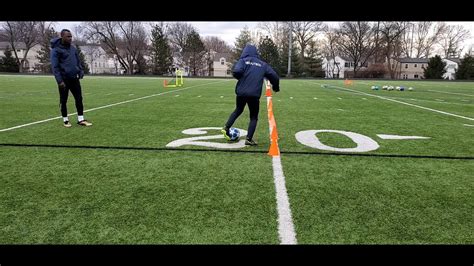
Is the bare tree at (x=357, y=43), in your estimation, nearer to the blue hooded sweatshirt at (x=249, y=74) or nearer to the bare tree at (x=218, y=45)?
the bare tree at (x=218, y=45)

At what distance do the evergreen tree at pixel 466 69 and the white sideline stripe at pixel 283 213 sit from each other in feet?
217

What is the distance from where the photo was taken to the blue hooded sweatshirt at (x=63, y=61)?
7398 mm

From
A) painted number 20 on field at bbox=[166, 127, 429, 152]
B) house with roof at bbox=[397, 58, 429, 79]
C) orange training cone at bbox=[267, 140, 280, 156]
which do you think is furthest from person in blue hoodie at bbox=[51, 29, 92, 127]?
house with roof at bbox=[397, 58, 429, 79]

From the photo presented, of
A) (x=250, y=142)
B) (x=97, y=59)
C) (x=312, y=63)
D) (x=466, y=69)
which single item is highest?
(x=97, y=59)

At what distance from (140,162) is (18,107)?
883cm

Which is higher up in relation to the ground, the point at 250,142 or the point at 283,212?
the point at 250,142

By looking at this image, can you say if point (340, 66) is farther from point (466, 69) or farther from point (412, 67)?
point (466, 69)

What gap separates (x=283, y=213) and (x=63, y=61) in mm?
6638

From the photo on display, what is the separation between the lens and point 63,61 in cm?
752

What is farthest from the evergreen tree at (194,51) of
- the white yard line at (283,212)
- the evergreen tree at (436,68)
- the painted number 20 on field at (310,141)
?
the white yard line at (283,212)

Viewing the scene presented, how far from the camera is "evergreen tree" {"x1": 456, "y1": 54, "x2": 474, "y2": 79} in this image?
5647cm

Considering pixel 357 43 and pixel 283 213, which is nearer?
pixel 283 213

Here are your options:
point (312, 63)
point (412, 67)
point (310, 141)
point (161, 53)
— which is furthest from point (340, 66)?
point (310, 141)
